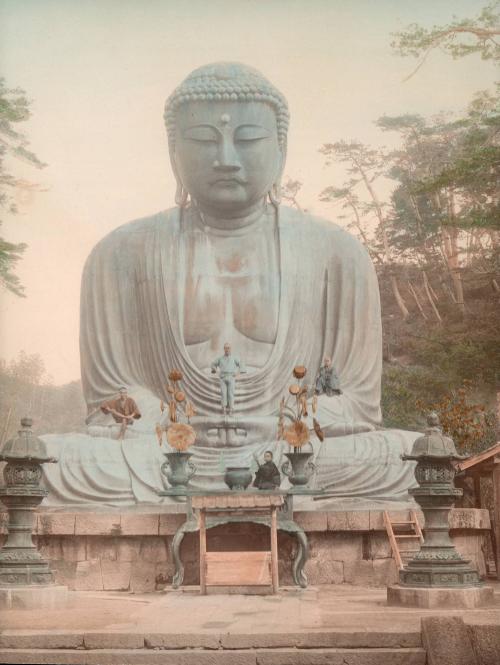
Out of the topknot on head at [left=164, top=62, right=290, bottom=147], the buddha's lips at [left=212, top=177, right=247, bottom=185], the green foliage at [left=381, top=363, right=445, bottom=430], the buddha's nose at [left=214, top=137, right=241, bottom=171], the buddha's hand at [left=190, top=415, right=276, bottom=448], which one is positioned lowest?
the buddha's hand at [left=190, top=415, right=276, bottom=448]

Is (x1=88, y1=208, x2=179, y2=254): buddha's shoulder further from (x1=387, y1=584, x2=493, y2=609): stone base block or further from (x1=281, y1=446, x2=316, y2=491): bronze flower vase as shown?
(x1=387, y1=584, x2=493, y2=609): stone base block

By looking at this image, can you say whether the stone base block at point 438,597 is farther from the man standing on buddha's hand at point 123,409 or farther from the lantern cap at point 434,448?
the man standing on buddha's hand at point 123,409

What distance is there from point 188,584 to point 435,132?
791 centimetres

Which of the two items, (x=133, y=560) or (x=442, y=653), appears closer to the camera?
(x=442, y=653)

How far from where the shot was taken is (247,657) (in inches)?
232

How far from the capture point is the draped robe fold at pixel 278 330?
38.0 ft

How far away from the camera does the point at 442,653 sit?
5.75 metres

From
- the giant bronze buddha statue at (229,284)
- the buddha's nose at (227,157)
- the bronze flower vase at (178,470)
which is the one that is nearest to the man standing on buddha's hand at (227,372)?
the giant bronze buddha statue at (229,284)

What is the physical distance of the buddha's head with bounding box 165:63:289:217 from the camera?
39.0ft

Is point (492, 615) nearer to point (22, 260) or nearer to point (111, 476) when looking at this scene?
point (111, 476)

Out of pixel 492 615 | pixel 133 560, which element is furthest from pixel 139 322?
pixel 492 615

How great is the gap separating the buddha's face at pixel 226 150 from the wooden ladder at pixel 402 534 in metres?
4.08

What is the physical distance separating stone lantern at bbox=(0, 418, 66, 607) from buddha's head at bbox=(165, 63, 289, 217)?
178 inches

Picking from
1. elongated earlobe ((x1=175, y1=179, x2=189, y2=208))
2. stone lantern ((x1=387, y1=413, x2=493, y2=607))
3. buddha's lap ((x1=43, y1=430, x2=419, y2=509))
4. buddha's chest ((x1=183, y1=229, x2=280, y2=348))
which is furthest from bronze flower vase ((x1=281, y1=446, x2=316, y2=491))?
elongated earlobe ((x1=175, y1=179, x2=189, y2=208))
